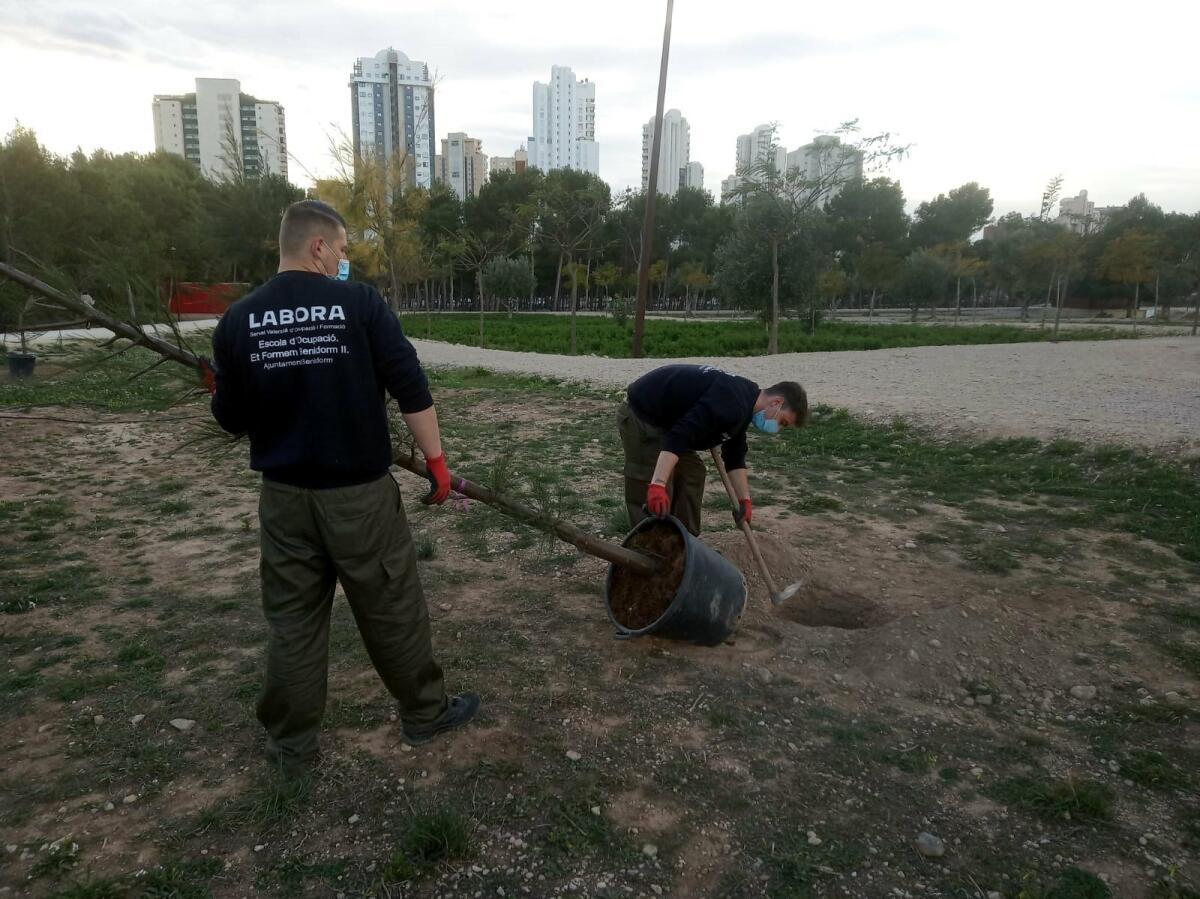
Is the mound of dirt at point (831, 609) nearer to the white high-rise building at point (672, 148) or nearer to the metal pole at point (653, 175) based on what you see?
the metal pole at point (653, 175)

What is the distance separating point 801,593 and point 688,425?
5.03 ft

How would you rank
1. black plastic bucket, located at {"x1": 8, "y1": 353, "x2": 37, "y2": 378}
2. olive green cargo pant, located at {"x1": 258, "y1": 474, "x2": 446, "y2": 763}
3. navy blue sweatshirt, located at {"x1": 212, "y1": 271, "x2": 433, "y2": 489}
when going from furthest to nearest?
black plastic bucket, located at {"x1": 8, "y1": 353, "x2": 37, "y2": 378}
olive green cargo pant, located at {"x1": 258, "y1": 474, "x2": 446, "y2": 763}
navy blue sweatshirt, located at {"x1": 212, "y1": 271, "x2": 433, "y2": 489}

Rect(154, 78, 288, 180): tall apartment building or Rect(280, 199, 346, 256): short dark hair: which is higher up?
Rect(154, 78, 288, 180): tall apartment building

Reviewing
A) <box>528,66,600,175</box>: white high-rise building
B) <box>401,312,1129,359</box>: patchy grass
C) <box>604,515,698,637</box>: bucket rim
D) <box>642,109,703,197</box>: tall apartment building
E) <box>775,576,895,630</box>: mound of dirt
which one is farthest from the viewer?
<box>528,66,600,175</box>: white high-rise building

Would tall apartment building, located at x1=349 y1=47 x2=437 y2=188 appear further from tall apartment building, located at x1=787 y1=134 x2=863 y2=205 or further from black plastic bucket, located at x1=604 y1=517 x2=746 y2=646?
black plastic bucket, located at x1=604 y1=517 x2=746 y2=646

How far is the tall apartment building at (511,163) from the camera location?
49072mm

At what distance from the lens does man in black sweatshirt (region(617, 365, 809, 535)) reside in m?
3.31

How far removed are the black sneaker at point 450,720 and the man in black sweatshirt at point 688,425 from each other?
1.11 metres

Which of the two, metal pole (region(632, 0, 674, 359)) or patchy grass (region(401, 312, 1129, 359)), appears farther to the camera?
patchy grass (region(401, 312, 1129, 359))

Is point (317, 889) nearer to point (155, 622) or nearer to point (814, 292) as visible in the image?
point (155, 622)

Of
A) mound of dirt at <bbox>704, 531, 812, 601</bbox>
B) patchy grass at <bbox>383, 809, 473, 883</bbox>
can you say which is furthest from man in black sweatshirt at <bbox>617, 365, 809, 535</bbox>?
patchy grass at <bbox>383, 809, 473, 883</bbox>

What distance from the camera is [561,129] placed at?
106m

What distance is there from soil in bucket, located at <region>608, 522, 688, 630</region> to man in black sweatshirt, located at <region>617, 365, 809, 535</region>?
17 cm

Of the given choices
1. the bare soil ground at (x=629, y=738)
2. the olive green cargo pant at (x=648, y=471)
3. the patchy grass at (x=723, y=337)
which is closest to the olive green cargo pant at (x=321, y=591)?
the bare soil ground at (x=629, y=738)
